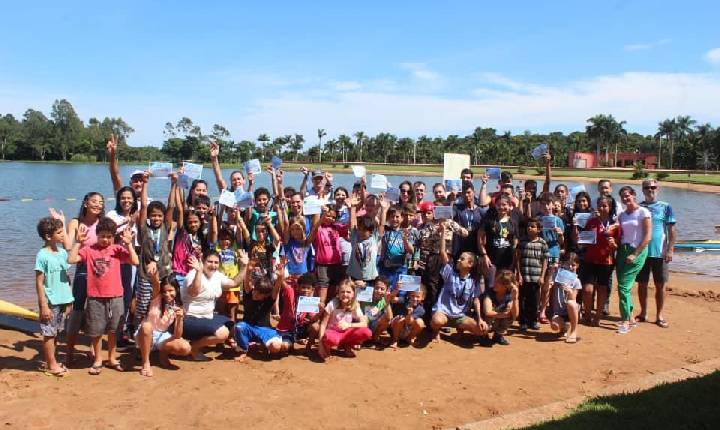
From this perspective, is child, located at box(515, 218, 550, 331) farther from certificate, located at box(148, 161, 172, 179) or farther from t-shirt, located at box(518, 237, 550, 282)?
certificate, located at box(148, 161, 172, 179)

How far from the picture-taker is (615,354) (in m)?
6.64

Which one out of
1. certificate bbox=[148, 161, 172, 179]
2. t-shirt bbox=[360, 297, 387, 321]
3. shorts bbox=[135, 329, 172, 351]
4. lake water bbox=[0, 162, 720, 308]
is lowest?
lake water bbox=[0, 162, 720, 308]

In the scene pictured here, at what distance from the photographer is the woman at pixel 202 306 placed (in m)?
5.82

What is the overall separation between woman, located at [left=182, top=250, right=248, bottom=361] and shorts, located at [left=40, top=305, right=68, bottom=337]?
1156 mm

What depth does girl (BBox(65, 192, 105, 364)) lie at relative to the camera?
557 centimetres

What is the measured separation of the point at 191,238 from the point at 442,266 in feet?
10.1

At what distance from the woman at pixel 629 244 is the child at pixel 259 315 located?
4624mm

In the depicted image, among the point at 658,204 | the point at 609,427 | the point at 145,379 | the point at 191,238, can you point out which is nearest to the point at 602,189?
the point at 658,204

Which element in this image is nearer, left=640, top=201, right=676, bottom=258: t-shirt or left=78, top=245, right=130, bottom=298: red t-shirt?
left=78, top=245, right=130, bottom=298: red t-shirt

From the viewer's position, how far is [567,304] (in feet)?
23.5

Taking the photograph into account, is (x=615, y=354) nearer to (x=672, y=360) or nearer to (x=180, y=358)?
(x=672, y=360)

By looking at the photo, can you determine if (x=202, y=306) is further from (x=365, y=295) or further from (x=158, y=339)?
(x=365, y=295)

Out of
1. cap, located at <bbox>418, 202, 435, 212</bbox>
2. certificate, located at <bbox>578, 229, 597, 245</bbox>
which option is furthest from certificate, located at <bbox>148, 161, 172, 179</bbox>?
certificate, located at <bbox>578, 229, 597, 245</bbox>

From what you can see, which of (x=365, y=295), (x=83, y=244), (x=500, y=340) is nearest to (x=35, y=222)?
(x=83, y=244)
